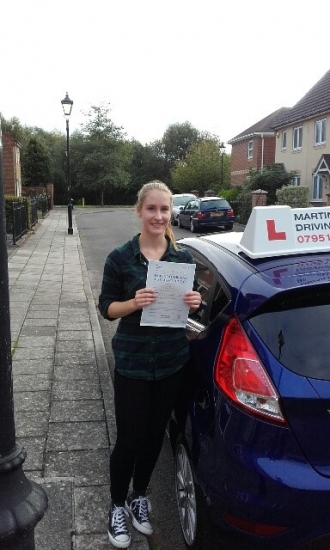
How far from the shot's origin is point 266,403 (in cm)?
217

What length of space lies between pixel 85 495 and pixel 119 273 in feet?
4.82

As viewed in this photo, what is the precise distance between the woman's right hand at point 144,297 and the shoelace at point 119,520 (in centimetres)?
121

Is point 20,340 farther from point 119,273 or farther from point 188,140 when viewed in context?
point 188,140

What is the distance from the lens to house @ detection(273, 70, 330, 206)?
29.2 metres

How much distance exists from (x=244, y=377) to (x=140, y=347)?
624 mm

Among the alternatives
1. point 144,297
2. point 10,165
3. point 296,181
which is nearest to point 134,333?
point 144,297

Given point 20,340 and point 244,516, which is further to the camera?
point 20,340

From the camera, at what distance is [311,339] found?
2227mm

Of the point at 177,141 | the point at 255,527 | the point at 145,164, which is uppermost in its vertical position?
the point at 177,141

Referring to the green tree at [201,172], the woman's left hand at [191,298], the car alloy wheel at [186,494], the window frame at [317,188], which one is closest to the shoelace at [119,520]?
the car alloy wheel at [186,494]

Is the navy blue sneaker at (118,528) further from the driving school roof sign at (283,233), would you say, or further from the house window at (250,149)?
the house window at (250,149)

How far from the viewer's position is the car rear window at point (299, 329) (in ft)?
7.19

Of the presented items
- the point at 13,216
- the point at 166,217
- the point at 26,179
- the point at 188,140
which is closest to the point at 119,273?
the point at 166,217

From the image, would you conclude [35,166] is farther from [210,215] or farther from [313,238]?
[313,238]
